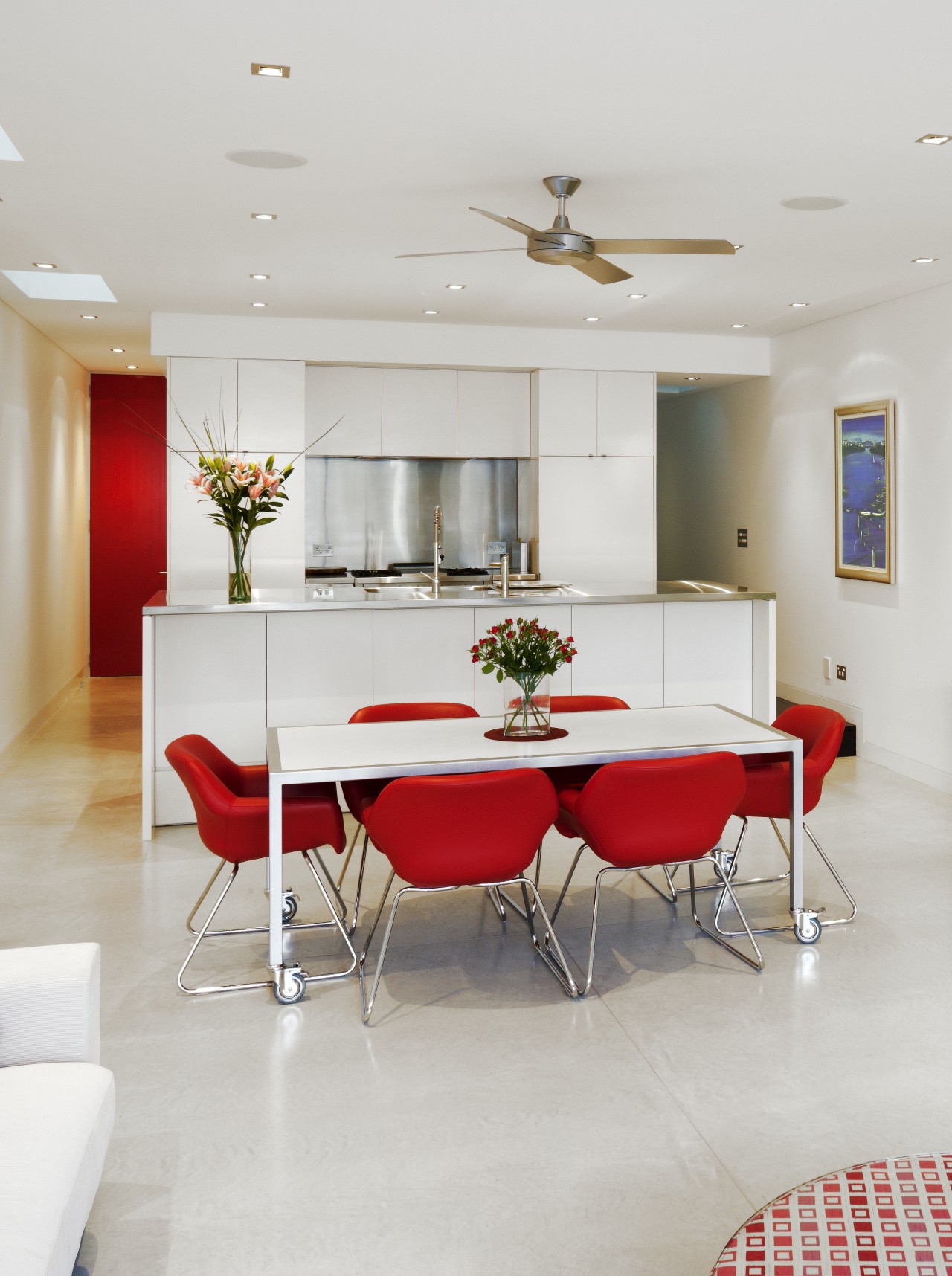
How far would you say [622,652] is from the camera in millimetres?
5727

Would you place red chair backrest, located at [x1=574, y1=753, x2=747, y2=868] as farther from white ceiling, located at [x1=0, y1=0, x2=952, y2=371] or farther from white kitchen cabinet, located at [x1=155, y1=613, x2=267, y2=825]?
white kitchen cabinet, located at [x1=155, y1=613, x2=267, y2=825]

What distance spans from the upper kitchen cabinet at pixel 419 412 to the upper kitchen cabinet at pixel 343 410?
0.08 metres

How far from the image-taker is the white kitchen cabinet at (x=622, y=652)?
5.68m

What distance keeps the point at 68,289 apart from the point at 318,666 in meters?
2.78

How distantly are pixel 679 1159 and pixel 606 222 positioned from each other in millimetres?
3557

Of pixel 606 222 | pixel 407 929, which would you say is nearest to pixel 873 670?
pixel 606 222

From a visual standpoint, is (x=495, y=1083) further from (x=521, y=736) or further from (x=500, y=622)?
(x=500, y=622)

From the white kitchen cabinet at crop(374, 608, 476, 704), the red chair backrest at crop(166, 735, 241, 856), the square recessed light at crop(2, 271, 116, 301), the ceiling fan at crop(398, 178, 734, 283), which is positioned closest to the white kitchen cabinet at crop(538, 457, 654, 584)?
the white kitchen cabinet at crop(374, 608, 476, 704)

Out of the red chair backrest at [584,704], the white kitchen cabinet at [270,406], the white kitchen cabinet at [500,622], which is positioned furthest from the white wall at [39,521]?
the red chair backrest at [584,704]

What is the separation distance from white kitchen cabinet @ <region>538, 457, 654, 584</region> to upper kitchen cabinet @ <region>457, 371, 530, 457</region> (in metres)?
0.32

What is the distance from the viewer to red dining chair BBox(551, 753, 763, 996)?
328cm

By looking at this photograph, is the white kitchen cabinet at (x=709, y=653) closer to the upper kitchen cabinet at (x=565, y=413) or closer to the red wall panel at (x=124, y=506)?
the upper kitchen cabinet at (x=565, y=413)

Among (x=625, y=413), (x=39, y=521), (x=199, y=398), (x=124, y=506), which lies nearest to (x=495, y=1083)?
(x=199, y=398)

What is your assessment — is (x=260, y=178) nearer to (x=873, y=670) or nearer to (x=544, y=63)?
(x=544, y=63)
